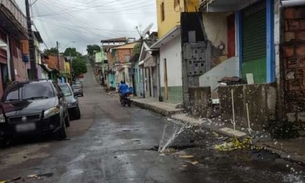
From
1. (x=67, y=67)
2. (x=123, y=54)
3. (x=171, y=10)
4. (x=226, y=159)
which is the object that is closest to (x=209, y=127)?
(x=226, y=159)

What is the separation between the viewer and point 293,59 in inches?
378

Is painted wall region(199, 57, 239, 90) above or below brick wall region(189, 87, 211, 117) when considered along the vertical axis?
above

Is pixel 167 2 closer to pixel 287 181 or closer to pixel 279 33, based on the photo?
pixel 279 33

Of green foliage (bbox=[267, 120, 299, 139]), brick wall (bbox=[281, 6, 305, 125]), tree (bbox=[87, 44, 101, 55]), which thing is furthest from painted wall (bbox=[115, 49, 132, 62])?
tree (bbox=[87, 44, 101, 55])

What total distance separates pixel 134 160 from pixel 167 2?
1718 centimetres

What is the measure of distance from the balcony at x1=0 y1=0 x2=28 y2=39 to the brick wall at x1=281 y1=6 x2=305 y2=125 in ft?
37.9

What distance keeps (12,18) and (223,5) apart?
33.2 ft

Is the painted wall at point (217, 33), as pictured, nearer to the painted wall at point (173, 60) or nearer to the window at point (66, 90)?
the painted wall at point (173, 60)

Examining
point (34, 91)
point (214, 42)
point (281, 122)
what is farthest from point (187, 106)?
point (281, 122)

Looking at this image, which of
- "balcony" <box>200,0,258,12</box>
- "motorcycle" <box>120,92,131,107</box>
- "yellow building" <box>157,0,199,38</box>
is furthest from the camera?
"motorcycle" <box>120,92,131,107</box>

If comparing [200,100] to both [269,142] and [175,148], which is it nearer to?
[175,148]

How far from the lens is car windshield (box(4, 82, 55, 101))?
1221 cm

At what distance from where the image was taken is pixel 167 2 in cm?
2398

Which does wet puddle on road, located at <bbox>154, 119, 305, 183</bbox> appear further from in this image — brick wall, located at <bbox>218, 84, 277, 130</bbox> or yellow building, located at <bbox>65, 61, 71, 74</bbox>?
yellow building, located at <bbox>65, 61, 71, 74</bbox>
